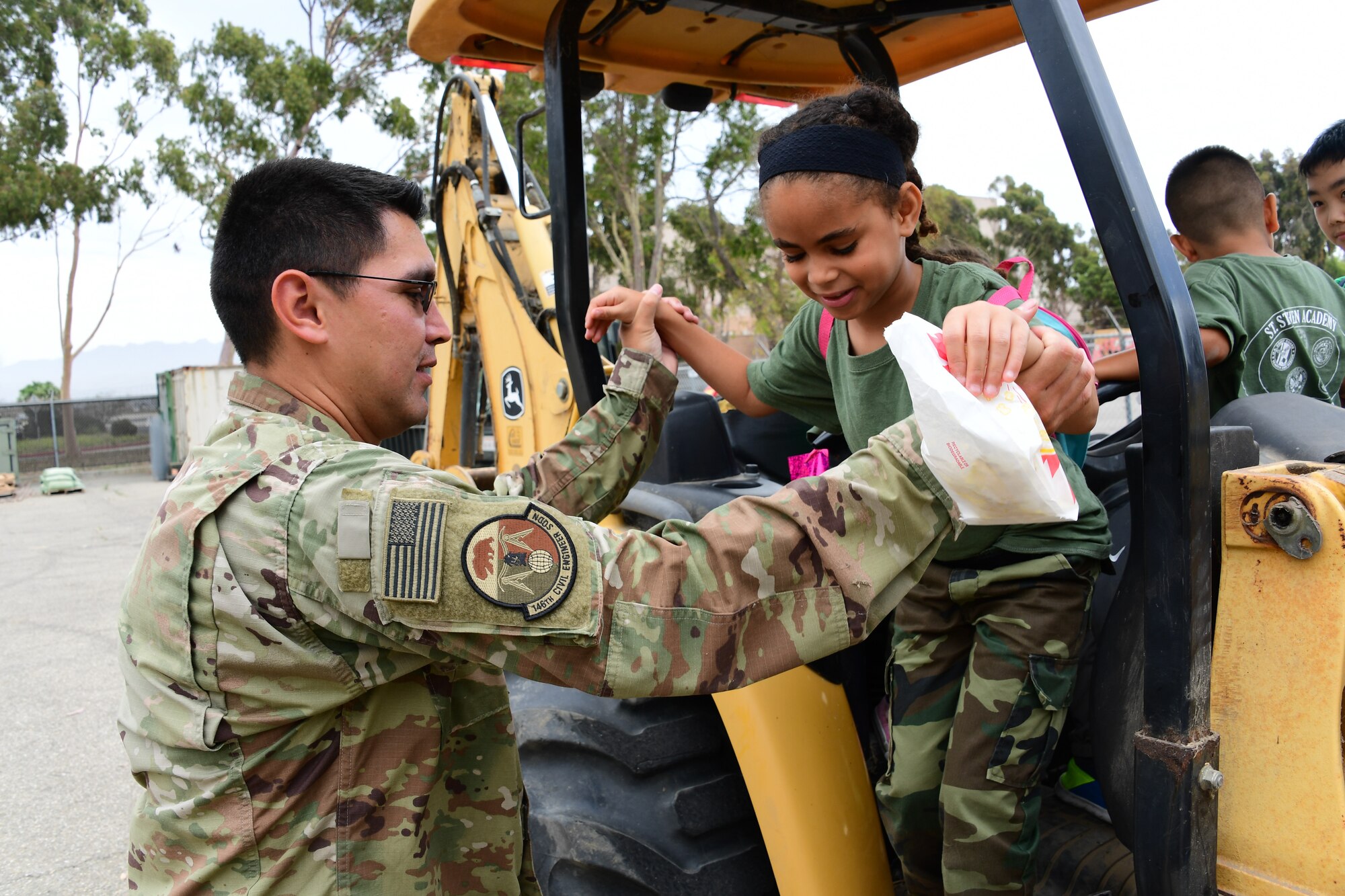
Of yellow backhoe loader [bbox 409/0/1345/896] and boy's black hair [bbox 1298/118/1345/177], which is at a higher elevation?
boy's black hair [bbox 1298/118/1345/177]

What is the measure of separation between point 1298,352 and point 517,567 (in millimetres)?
1718

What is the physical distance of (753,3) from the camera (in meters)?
2.20

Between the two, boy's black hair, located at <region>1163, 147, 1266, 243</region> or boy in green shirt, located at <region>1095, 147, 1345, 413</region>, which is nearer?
boy in green shirt, located at <region>1095, 147, 1345, 413</region>

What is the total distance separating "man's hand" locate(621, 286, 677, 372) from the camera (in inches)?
83.6

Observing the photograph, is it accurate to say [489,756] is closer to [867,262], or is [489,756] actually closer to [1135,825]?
[1135,825]

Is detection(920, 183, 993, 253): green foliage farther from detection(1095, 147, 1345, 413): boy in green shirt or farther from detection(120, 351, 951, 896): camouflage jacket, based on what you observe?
detection(120, 351, 951, 896): camouflage jacket

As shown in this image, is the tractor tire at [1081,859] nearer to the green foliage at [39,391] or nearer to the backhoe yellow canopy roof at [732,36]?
the backhoe yellow canopy roof at [732,36]

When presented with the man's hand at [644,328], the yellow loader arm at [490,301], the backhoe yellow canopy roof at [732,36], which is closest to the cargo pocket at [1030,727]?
the man's hand at [644,328]

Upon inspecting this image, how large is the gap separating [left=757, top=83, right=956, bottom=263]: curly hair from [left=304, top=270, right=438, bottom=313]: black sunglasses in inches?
24.4

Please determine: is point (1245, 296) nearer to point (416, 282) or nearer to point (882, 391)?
point (882, 391)

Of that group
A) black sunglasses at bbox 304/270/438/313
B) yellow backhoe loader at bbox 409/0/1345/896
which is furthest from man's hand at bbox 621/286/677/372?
black sunglasses at bbox 304/270/438/313

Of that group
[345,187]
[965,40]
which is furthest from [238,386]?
[965,40]

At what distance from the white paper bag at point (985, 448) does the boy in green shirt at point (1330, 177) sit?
188cm

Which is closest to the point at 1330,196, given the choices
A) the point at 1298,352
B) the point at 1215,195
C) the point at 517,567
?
the point at 1215,195
